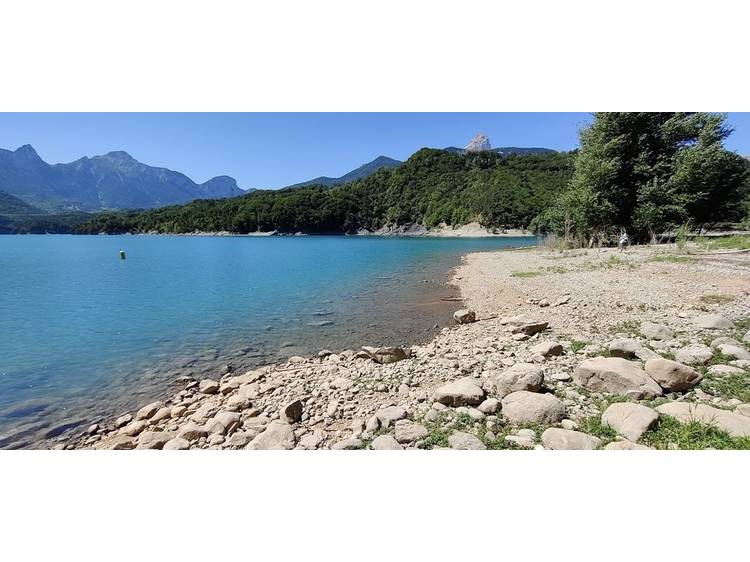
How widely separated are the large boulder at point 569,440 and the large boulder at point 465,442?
613 millimetres

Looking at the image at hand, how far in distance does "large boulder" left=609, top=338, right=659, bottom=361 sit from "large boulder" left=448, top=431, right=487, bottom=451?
9.88 ft

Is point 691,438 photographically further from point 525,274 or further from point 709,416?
point 525,274

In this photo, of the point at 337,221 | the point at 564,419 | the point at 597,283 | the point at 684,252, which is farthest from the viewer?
the point at 337,221

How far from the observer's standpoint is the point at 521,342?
687 cm

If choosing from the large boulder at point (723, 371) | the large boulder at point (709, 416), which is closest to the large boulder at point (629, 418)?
the large boulder at point (709, 416)

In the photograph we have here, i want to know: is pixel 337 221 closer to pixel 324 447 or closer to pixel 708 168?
pixel 708 168

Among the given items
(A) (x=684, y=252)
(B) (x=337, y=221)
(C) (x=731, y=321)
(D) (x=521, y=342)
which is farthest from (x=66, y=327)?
(B) (x=337, y=221)

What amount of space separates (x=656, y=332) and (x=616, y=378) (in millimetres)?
2639

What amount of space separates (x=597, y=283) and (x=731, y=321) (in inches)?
221

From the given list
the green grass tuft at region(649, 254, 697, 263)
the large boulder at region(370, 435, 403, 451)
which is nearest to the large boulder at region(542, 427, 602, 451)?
the large boulder at region(370, 435, 403, 451)

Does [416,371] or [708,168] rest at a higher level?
[708,168]

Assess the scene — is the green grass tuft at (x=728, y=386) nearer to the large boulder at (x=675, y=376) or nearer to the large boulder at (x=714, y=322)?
the large boulder at (x=675, y=376)

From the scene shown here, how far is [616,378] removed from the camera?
14.1ft

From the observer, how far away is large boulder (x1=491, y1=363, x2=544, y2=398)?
4414 millimetres
